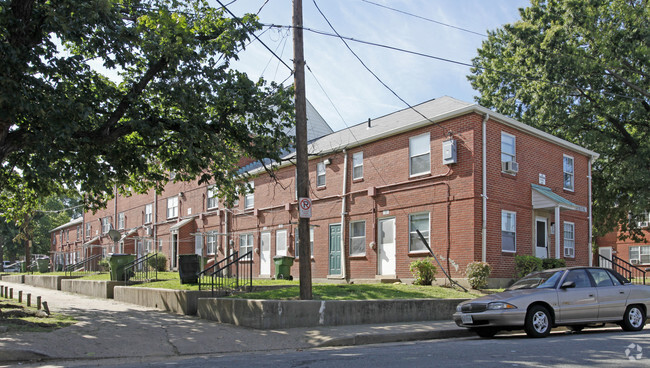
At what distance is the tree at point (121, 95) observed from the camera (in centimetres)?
1052

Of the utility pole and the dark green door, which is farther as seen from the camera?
the dark green door

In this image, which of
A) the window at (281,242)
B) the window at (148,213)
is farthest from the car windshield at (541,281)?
the window at (148,213)

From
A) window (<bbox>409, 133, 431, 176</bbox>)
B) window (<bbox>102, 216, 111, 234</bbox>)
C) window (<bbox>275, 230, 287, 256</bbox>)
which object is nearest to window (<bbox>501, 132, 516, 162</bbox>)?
window (<bbox>409, 133, 431, 176</bbox>)

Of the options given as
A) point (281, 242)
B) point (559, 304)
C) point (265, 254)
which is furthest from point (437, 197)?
point (265, 254)

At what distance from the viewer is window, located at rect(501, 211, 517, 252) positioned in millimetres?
18875

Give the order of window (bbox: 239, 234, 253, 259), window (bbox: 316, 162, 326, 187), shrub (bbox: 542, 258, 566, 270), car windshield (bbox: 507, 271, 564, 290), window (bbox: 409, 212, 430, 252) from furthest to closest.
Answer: window (bbox: 239, 234, 253, 259)
window (bbox: 316, 162, 326, 187)
window (bbox: 409, 212, 430, 252)
shrub (bbox: 542, 258, 566, 270)
car windshield (bbox: 507, 271, 564, 290)

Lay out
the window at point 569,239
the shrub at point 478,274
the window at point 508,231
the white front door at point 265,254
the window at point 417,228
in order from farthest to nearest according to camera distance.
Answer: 1. the white front door at point 265,254
2. the window at point 569,239
3. the window at point 417,228
4. the window at point 508,231
5. the shrub at point 478,274

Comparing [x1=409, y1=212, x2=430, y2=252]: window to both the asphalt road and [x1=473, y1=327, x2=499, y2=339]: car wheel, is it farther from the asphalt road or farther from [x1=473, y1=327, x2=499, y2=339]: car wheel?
the asphalt road

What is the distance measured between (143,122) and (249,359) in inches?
248

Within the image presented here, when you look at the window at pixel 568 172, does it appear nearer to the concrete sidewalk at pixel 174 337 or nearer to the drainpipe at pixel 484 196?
the drainpipe at pixel 484 196

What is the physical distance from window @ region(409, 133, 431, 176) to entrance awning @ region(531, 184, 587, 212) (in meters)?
4.29

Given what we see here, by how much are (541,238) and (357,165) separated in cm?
773

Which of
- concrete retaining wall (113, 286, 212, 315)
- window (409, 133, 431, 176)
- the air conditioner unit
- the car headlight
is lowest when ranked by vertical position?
concrete retaining wall (113, 286, 212, 315)

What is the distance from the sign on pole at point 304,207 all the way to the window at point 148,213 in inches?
1135
